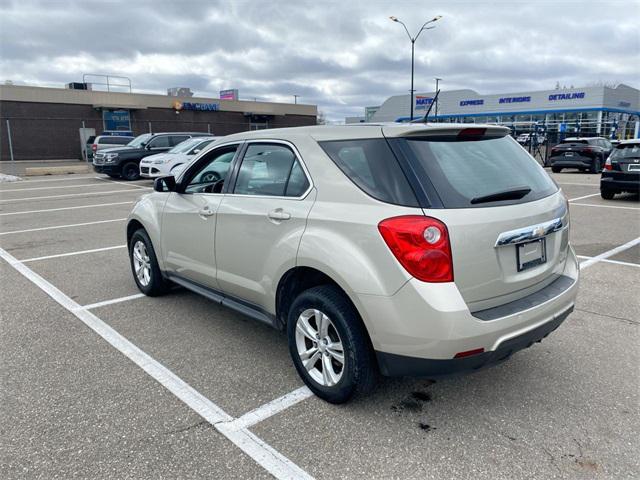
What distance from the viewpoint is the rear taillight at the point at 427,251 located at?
2598 mm

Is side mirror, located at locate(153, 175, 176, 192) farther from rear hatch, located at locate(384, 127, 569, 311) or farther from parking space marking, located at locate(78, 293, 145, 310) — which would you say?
rear hatch, located at locate(384, 127, 569, 311)

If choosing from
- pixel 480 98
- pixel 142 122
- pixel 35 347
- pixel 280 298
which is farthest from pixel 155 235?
pixel 480 98

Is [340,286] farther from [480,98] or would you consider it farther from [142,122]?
[480,98]

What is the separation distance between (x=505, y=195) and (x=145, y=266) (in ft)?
12.4

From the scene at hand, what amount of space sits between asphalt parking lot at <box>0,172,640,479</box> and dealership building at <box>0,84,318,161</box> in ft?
104

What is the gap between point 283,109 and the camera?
45250mm

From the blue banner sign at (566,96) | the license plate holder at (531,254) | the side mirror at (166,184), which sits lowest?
the license plate holder at (531,254)

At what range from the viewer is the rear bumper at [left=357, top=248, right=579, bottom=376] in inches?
102

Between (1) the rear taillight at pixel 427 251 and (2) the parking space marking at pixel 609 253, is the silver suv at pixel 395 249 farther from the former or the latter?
(2) the parking space marking at pixel 609 253

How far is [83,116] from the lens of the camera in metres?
34.2

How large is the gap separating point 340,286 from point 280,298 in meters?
0.66

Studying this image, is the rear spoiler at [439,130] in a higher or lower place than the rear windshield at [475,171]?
higher

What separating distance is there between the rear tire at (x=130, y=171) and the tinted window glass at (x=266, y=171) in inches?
670

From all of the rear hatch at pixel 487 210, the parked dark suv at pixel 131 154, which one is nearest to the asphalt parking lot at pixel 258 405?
the rear hatch at pixel 487 210
